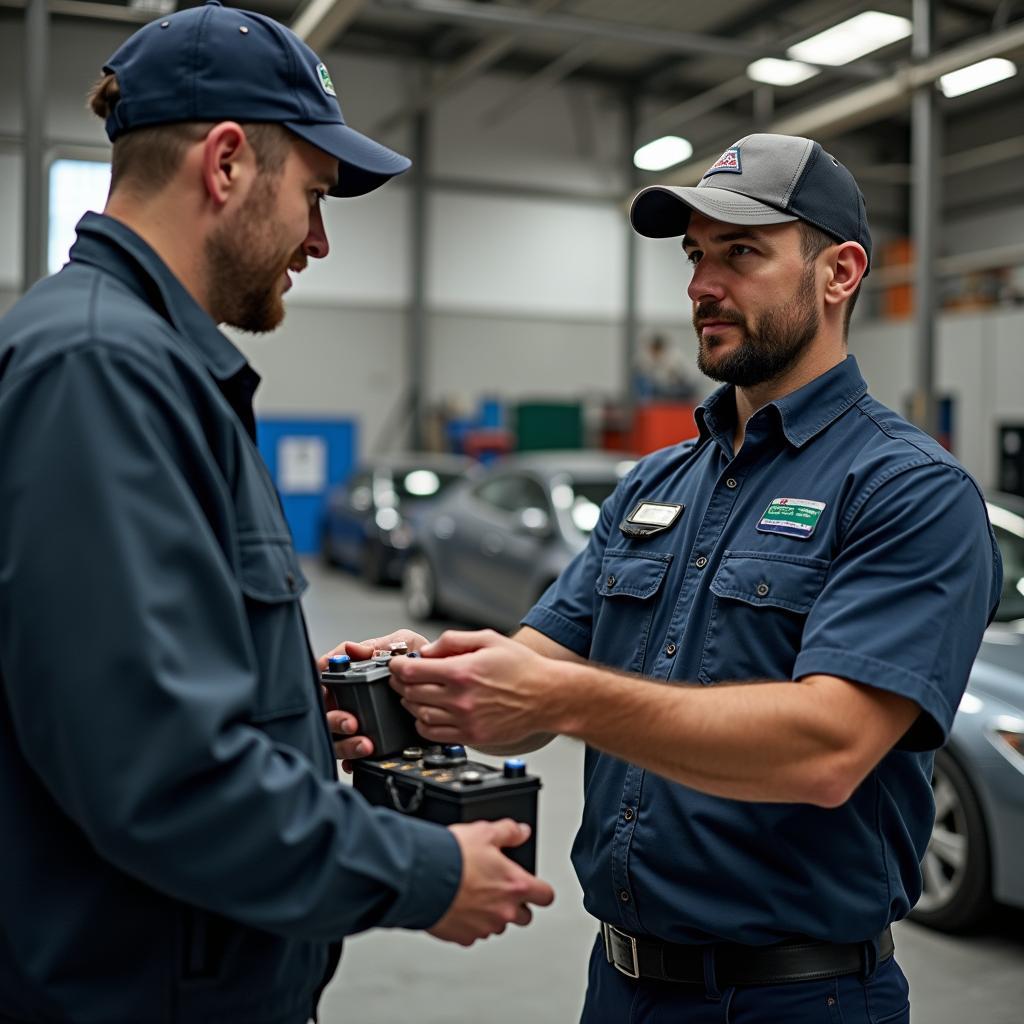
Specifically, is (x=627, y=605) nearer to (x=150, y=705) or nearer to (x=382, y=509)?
(x=150, y=705)

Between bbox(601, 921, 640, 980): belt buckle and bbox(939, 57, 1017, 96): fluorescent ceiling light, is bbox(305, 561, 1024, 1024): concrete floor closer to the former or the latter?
bbox(601, 921, 640, 980): belt buckle

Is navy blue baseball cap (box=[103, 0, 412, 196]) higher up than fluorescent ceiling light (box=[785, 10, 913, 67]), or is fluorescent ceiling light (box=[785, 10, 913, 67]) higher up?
fluorescent ceiling light (box=[785, 10, 913, 67])

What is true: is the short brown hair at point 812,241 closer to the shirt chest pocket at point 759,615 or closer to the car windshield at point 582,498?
the shirt chest pocket at point 759,615

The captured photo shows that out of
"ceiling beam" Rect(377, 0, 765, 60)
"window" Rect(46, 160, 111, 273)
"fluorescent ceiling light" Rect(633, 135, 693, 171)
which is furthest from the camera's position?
"fluorescent ceiling light" Rect(633, 135, 693, 171)

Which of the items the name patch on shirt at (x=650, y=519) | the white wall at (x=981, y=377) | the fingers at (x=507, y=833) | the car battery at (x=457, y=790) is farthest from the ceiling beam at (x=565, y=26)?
the fingers at (x=507, y=833)

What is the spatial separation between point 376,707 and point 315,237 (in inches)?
23.6

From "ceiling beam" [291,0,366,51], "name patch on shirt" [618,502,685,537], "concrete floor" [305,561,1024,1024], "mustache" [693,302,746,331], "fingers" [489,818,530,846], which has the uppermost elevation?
"ceiling beam" [291,0,366,51]

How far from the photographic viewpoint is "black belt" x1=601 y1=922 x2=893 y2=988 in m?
1.59

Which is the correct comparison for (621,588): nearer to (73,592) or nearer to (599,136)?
(73,592)

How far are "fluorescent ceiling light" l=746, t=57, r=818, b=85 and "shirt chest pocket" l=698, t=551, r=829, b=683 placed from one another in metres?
8.46

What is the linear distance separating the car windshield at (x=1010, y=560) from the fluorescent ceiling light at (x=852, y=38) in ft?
16.2

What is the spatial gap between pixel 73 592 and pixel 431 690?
0.54 meters

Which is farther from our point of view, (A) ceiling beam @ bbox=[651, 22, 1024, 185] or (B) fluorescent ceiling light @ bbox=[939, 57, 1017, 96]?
(B) fluorescent ceiling light @ bbox=[939, 57, 1017, 96]

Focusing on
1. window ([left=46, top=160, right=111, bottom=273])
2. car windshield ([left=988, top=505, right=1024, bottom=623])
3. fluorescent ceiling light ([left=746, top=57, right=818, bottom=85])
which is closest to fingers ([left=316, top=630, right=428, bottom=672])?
car windshield ([left=988, top=505, right=1024, bottom=623])
